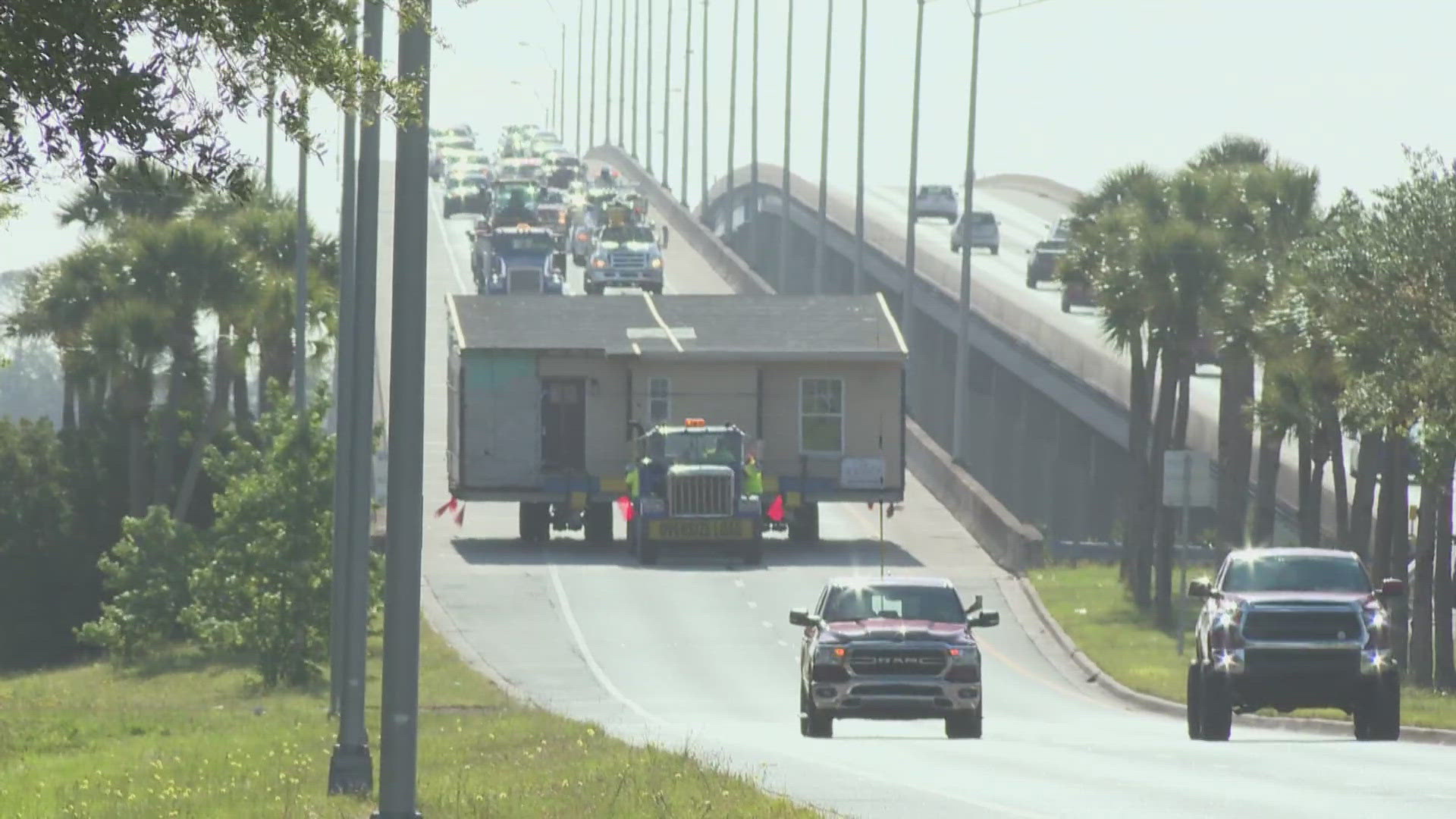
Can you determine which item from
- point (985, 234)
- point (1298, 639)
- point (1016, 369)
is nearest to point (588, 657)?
point (1298, 639)

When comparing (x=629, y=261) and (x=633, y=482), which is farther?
(x=629, y=261)

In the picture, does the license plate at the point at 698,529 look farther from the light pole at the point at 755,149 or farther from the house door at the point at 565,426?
the light pole at the point at 755,149

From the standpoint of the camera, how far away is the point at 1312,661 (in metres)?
25.2

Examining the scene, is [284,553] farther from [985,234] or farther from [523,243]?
[985,234]

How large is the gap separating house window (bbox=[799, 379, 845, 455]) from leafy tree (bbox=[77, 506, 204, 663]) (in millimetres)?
11979

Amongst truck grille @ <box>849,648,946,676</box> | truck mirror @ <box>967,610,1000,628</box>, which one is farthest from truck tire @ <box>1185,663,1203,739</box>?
truck grille @ <box>849,648,946,676</box>

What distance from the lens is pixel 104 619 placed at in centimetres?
4731

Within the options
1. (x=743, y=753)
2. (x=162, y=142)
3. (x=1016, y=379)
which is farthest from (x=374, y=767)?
(x=1016, y=379)

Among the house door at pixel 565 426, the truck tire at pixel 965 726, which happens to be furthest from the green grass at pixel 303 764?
the house door at pixel 565 426

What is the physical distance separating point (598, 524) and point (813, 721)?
93.5 feet

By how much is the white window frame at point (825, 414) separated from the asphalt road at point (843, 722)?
2046 millimetres

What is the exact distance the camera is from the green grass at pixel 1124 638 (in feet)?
113

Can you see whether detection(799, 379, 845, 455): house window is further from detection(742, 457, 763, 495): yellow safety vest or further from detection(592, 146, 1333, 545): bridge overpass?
detection(592, 146, 1333, 545): bridge overpass

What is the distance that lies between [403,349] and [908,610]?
44.5 ft
